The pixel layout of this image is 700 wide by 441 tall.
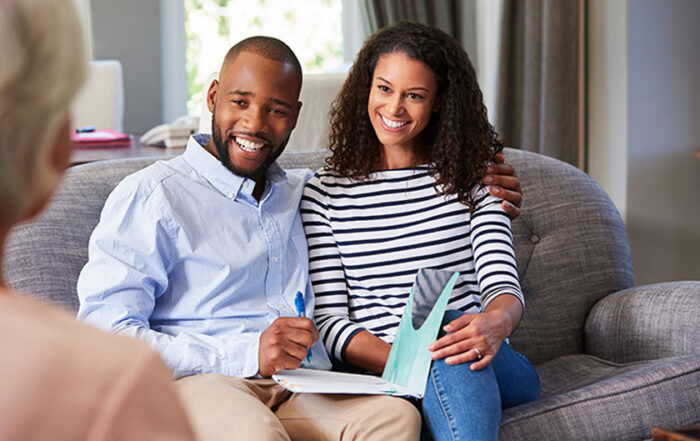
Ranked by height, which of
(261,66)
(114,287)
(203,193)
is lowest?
(114,287)

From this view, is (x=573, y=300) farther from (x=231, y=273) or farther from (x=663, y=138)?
(x=663, y=138)

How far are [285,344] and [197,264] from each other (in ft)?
0.79

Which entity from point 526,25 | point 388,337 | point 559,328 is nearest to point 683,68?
point 526,25

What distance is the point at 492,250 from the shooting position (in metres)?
1.71

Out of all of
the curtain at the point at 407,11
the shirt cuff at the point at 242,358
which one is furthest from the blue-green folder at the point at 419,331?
the curtain at the point at 407,11

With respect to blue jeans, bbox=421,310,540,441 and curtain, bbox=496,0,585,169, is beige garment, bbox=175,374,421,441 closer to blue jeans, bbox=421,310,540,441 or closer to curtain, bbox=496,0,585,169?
blue jeans, bbox=421,310,540,441

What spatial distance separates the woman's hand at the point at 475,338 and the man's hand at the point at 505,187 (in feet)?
0.79

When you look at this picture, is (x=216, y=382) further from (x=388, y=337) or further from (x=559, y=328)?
(x=559, y=328)

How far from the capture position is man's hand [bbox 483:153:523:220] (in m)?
1.77

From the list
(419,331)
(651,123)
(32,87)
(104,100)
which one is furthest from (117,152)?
(32,87)

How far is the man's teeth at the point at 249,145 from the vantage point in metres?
1.67

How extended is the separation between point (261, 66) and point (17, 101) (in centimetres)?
114

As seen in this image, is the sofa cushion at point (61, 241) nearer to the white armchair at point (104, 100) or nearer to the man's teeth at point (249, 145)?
the man's teeth at point (249, 145)

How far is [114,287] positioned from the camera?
149cm
